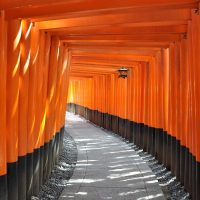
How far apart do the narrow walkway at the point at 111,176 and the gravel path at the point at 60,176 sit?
155 mm

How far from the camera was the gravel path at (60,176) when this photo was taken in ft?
24.5

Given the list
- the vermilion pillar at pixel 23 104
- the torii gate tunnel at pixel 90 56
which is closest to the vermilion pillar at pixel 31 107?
the torii gate tunnel at pixel 90 56

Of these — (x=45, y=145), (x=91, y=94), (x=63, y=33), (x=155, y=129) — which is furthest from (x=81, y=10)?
(x=91, y=94)

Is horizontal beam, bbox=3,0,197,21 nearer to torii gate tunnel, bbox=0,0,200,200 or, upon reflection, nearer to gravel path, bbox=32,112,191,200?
torii gate tunnel, bbox=0,0,200,200

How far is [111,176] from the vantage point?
29.9ft

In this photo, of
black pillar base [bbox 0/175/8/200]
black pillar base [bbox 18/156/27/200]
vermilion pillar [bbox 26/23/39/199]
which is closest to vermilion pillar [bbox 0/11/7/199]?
black pillar base [bbox 0/175/8/200]

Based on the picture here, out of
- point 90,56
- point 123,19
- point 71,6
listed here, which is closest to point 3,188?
point 71,6

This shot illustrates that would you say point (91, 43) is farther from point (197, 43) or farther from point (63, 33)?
point (197, 43)

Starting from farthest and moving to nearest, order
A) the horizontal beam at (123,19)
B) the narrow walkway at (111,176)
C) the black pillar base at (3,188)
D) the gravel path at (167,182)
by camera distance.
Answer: the narrow walkway at (111,176), the gravel path at (167,182), the horizontal beam at (123,19), the black pillar base at (3,188)

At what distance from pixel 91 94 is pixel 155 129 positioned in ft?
48.2

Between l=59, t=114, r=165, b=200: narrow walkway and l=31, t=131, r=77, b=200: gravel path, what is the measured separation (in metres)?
0.16

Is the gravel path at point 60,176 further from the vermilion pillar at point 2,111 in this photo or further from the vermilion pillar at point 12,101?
the vermilion pillar at point 2,111

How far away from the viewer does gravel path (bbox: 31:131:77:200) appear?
7455 mm

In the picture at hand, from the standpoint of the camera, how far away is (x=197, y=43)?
20.4 ft
